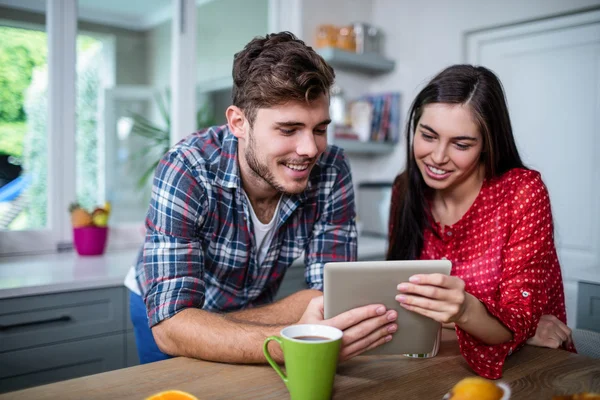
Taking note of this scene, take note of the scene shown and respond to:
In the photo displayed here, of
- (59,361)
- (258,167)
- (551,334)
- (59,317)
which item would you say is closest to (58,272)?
(59,317)

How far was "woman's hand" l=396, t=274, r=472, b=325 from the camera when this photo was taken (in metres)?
0.89

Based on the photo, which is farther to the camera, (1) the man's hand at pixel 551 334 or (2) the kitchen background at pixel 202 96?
(2) the kitchen background at pixel 202 96

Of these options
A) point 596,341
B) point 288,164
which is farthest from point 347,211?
point 596,341

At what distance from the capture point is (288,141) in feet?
4.04

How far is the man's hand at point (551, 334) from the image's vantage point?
1220 millimetres

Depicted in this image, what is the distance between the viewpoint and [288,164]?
4.14 ft

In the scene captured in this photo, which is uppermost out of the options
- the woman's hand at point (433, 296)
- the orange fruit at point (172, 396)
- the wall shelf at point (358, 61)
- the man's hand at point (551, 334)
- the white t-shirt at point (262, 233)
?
the wall shelf at point (358, 61)

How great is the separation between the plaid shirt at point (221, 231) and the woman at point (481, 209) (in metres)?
0.21

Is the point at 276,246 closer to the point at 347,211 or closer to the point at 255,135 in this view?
the point at 347,211

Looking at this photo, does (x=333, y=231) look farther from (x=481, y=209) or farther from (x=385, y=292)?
(x=385, y=292)

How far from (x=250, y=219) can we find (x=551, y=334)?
0.79 metres

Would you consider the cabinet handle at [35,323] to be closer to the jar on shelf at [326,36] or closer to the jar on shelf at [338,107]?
the jar on shelf at [338,107]

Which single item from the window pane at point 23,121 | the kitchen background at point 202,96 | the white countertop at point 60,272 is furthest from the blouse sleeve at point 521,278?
the window pane at point 23,121

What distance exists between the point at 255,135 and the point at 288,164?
0.11 m
